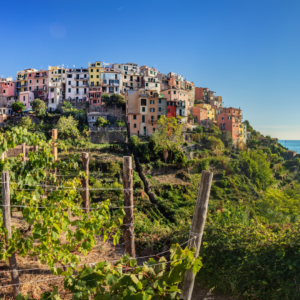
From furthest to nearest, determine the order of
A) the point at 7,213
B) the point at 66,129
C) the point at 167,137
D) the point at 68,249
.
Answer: the point at 66,129 < the point at 167,137 < the point at 7,213 < the point at 68,249

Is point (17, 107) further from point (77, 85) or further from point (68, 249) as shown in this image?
point (68, 249)

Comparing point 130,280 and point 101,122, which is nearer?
point 130,280

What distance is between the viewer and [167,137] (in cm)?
2934

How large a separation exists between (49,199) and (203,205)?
301 cm

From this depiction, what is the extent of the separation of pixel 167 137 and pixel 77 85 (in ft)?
84.2

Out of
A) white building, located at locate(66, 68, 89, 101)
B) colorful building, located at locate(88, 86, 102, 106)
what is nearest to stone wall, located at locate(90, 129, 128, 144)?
colorful building, located at locate(88, 86, 102, 106)

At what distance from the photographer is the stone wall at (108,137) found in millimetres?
31531

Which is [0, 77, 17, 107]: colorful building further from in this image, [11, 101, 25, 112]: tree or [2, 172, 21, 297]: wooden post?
[2, 172, 21, 297]: wooden post

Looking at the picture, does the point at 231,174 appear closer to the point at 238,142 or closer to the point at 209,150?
the point at 209,150

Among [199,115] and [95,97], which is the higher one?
[95,97]

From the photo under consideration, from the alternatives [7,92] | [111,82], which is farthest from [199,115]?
[7,92]

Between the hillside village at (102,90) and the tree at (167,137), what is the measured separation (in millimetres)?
7931

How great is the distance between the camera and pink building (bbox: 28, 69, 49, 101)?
4572cm

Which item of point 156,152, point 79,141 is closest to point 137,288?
point 156,152
